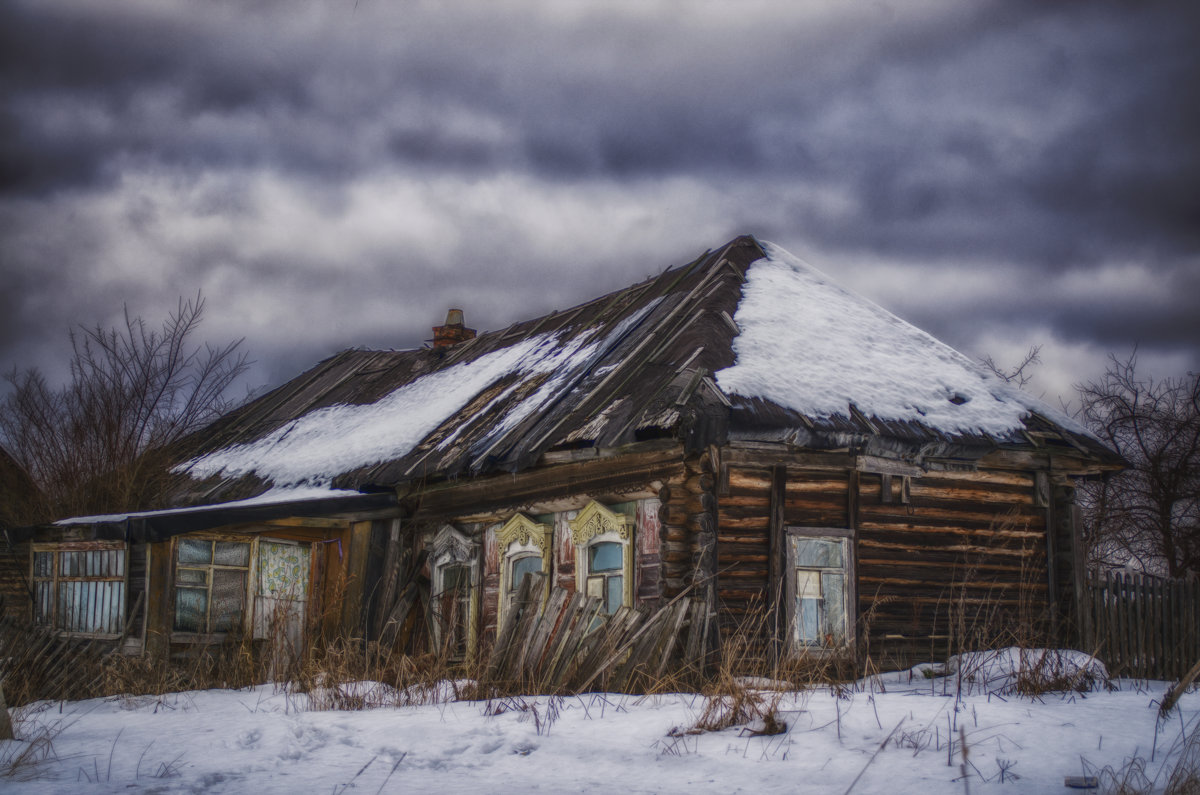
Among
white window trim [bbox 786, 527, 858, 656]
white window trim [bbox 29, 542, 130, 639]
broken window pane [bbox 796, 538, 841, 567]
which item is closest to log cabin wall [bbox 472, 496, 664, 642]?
white window trim [bbox 786, 527, 858, 656]

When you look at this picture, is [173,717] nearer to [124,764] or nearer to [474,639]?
[124,764]

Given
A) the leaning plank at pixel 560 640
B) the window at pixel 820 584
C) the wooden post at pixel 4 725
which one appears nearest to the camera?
the wooden post at pixel 4 725

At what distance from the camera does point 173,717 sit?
23.6 ft

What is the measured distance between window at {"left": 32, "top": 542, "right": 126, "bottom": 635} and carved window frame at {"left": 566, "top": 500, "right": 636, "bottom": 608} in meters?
5.42

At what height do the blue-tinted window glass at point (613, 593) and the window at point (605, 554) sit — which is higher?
the window at point (605, 554)

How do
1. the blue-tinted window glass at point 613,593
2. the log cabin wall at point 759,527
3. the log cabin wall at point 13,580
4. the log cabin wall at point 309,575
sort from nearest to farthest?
the log cabin wall at point 759,527 → the blue-tinted window glass at point 613,593 → the log cabin wall at point 309,575 → the log cabin wall at point 13,580

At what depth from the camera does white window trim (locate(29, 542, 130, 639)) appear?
11891 millimetres

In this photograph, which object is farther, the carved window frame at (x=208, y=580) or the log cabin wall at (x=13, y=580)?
the log cabin wall at (x=13, y=580)

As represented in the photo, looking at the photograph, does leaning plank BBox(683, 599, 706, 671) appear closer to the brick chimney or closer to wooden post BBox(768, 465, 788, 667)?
wooden post BBox(768, 465, 788, 667)

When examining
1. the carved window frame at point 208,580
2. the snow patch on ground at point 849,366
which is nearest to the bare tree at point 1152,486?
the snow patch on ground at point 849,366

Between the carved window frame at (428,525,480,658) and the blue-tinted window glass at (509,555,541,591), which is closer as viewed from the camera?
the blue-tinted window glass at (509,555,541,591)

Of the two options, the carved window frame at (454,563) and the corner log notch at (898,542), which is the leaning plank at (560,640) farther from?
the carved window frame at (454,563)

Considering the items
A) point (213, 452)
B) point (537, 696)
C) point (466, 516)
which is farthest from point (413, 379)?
point (537, 696)

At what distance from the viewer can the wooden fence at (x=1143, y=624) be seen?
32.4 feet
